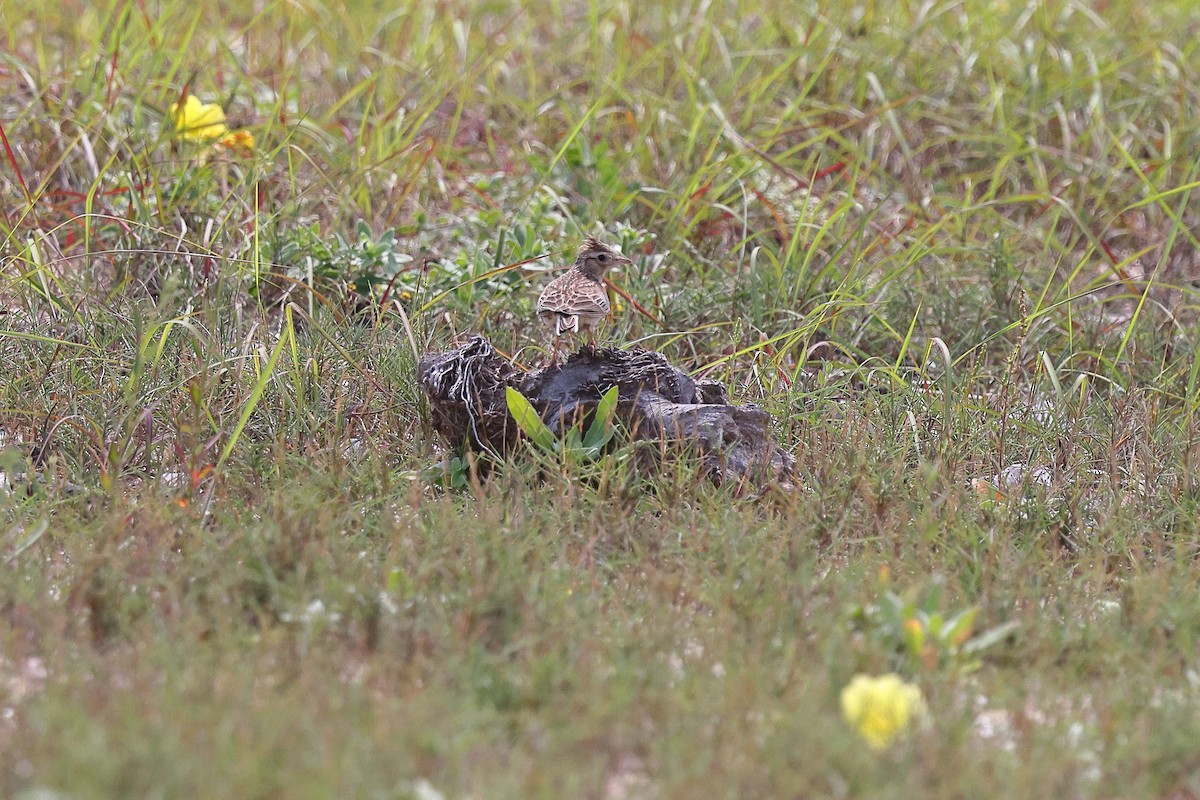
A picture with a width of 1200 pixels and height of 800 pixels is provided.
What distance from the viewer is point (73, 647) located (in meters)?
2.70

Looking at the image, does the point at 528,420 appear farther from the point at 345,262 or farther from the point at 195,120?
the point at 195,120

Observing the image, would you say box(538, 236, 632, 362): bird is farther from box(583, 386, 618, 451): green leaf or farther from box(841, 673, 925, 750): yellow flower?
box(841, 673, 925, 750): yellow flower

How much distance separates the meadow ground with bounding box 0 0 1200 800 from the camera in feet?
7.95

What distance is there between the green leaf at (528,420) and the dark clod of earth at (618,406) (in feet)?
0.12

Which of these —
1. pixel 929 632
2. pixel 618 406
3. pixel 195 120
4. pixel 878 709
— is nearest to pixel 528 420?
pixel 618 406

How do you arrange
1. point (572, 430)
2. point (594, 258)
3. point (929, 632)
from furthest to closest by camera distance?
1. point (594, 258)
2. point (572, 430)
3. point (929, 632)

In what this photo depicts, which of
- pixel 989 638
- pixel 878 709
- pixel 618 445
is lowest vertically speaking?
pixel 618 445

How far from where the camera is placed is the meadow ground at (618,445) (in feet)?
7.95

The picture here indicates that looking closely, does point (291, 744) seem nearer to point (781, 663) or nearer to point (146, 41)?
point (781, 663)

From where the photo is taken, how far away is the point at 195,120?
A: 546 cm

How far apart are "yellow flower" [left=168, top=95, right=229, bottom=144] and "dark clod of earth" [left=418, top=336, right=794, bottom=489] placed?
2117mm

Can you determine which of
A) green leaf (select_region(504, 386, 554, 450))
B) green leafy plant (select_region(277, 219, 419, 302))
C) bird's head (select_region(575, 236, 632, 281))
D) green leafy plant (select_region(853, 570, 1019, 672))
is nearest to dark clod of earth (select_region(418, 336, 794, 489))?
green leaf (select_region(504, 386, 554, 450))

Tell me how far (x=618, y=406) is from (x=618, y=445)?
110 millimetres

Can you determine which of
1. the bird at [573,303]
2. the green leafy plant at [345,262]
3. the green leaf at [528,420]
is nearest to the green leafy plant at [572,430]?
the green leaf at [528,420]
